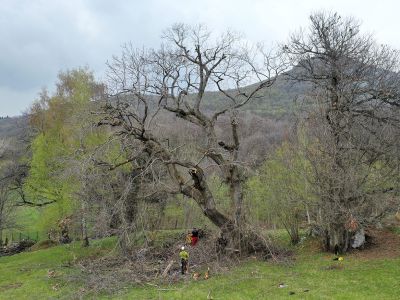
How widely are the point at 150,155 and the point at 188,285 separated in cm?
650

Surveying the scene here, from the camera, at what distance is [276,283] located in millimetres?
14000

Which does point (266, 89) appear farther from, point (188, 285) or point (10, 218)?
point (10, 218)

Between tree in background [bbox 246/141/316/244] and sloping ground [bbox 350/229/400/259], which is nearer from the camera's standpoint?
sloping ground [bbox 350/229/400/259]

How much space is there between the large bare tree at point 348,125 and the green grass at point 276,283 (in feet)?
5.68

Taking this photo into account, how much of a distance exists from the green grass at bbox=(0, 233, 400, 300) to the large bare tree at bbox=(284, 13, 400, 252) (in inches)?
68.2

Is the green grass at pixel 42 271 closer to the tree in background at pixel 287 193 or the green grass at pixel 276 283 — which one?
the green grass at pixel 276 283

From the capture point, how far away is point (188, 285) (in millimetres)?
14633

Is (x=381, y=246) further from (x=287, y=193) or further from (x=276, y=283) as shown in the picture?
(x=276, y=283)

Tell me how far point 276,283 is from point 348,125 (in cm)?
721

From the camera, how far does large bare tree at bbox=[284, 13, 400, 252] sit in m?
16.7

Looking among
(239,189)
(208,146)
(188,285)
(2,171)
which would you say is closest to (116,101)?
(208,146)

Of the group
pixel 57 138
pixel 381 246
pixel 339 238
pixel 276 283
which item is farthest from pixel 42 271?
pixel 381 246

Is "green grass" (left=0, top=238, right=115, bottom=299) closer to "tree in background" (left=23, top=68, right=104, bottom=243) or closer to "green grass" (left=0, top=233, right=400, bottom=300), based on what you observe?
"green grass" (left=0, top=233, right=400, bottom=300)

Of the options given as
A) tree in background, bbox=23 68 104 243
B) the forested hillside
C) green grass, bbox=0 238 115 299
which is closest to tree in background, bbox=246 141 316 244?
the forested hillside
